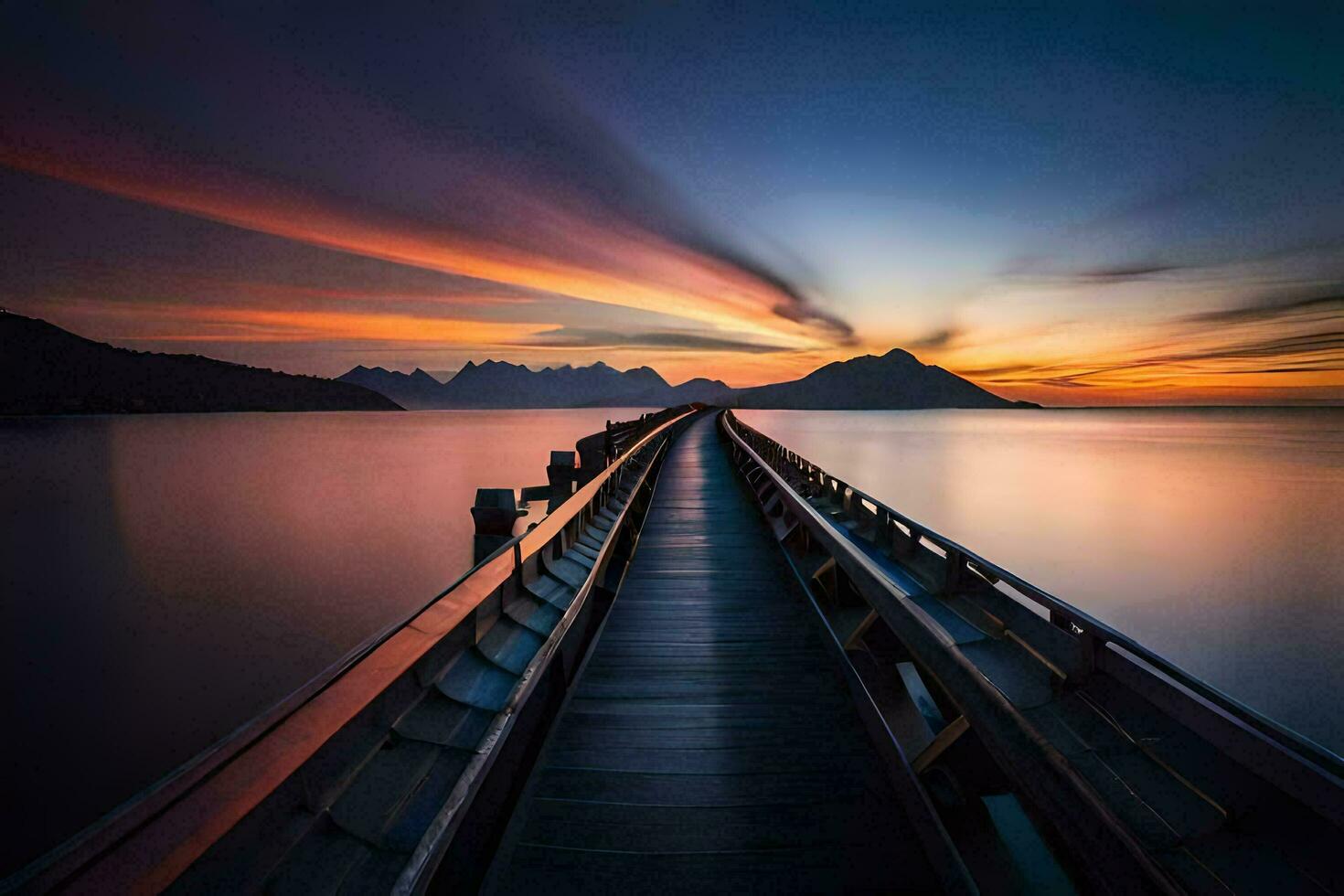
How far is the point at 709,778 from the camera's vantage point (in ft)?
9.50

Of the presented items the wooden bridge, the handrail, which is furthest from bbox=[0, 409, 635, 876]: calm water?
the handrail

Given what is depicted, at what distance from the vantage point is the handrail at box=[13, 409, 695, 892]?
1.13 meters

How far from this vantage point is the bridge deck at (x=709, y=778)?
2.34 meters

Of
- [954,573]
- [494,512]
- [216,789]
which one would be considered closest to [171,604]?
[494,512]

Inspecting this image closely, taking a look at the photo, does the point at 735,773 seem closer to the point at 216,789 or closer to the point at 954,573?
the point at 216,789

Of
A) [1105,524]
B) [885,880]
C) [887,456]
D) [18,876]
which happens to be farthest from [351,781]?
[887,456]

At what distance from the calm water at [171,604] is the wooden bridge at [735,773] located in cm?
1114

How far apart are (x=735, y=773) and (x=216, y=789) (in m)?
2.32

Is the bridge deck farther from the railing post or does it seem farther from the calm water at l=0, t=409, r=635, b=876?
the calm water at l=0, t=409, r=635, b=876

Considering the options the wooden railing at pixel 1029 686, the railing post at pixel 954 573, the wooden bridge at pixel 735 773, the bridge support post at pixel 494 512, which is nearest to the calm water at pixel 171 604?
the bridge support post at pixel 494 512

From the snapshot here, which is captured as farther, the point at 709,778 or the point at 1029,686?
the point at 1029,686

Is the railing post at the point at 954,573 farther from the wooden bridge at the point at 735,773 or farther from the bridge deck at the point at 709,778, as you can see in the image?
the bridge deck at the point at 709,778

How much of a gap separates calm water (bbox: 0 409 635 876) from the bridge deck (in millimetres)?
11141

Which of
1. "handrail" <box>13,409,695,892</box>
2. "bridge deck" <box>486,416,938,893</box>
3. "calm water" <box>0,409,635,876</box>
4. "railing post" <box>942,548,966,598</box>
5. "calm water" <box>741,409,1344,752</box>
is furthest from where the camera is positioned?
"calm water" <box>741,409,1344,752</box>
